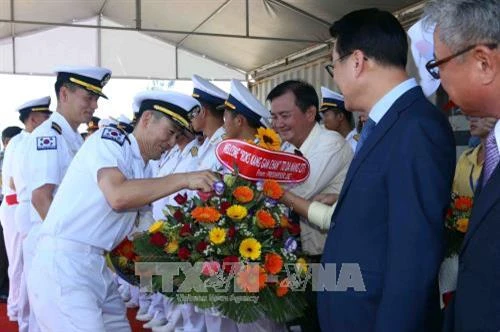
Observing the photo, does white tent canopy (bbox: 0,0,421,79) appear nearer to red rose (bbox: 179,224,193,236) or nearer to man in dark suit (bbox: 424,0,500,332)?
red rose (bbox: 179,224,193,236)

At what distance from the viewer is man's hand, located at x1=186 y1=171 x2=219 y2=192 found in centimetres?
212

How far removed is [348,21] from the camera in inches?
64.2

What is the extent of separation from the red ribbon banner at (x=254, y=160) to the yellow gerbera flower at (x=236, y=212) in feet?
0.49

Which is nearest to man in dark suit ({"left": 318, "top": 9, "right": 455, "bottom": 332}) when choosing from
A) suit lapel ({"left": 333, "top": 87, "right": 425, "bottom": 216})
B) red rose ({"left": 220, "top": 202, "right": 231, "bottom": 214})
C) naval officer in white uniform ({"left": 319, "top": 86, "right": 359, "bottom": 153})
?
suit lapel ({"left": 333, "top": 87, "right": 425, "bottom": 216})

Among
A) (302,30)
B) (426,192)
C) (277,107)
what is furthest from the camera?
(302,30)

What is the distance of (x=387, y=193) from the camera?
4.76 feet

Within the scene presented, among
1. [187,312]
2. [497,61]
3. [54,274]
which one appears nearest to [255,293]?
[54,274]

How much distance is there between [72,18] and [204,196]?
10.5 metres

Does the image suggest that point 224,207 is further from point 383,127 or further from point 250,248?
point 383,127

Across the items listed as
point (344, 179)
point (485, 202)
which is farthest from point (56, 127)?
point (485, 202)

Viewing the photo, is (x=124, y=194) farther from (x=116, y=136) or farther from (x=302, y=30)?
(x=302, y=30)

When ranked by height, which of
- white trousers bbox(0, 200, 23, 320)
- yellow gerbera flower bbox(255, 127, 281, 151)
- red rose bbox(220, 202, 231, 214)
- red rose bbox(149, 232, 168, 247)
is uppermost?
yellow gerbera flower bbox(255, 127, 281, 151)

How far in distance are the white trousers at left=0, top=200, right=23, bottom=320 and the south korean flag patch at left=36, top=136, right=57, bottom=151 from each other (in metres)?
1.54

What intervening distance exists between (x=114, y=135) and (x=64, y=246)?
1.63 feet
